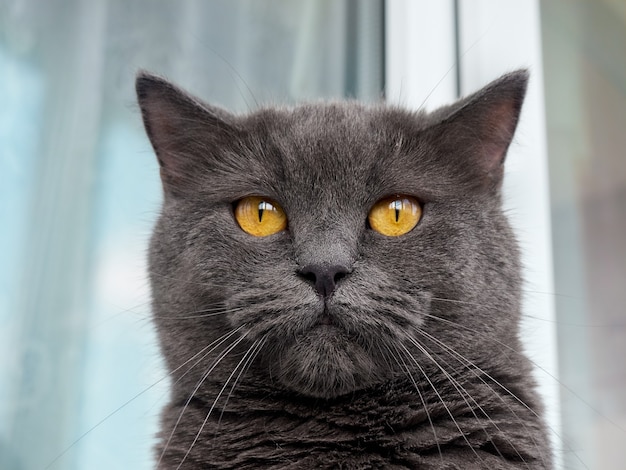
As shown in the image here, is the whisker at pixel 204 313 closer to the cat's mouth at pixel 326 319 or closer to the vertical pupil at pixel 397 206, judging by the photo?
the cat's mouth at pixel 326 319

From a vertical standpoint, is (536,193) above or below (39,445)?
above

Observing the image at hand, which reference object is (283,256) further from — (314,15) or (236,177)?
(314,15)

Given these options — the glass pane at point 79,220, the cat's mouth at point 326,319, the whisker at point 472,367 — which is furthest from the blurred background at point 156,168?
the cat's mouth at point 326,319

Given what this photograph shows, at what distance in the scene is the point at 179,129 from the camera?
110 centimetres

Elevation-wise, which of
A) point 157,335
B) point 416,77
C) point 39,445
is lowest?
point 39,445

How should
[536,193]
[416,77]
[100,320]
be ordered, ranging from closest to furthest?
[100,320]
[536,193]
[416,77]

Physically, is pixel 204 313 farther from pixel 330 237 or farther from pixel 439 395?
pixel 439 395

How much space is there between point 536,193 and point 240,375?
1.04m

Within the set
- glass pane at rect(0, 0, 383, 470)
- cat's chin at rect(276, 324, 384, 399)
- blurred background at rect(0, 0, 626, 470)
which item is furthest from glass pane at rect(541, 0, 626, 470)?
cat's chin at rect(276, 324, 384, 399)

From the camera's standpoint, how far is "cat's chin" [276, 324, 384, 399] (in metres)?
0.84

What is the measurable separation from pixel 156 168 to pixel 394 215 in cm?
65

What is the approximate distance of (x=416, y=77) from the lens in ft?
6.50

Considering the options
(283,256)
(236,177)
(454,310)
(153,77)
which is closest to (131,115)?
(153,77)

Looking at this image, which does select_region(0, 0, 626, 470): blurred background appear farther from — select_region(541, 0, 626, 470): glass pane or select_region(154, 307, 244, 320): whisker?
select_region(154, 307, 244, 320): whisker
